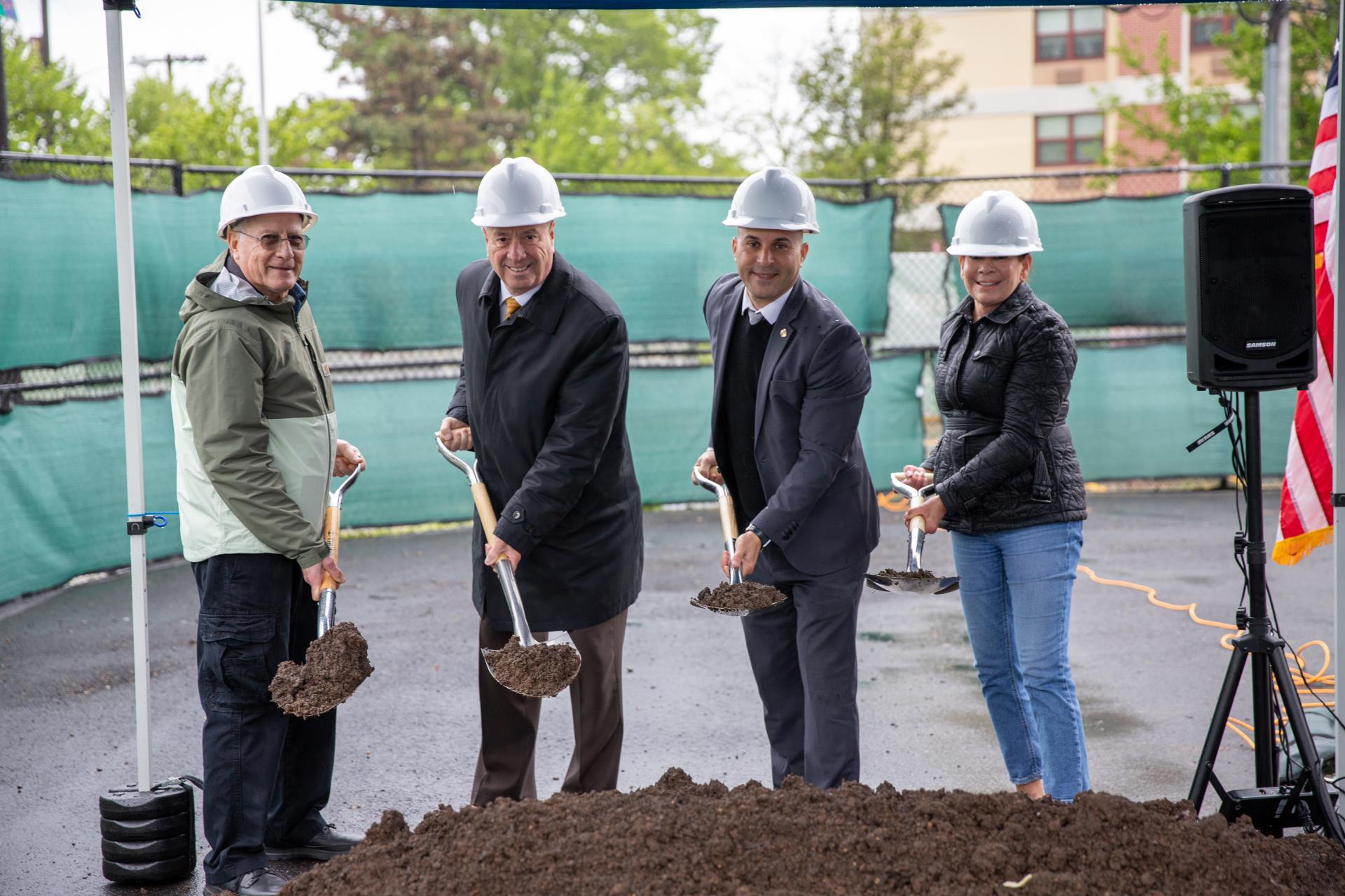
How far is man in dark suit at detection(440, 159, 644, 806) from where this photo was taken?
354 cm

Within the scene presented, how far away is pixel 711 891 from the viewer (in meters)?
2.49

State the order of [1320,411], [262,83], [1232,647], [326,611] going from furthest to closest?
[262,83], [1232,647], [1320,411], [326,611]

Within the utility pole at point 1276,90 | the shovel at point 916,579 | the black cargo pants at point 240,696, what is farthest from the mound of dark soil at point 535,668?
the utility pole at point 1276,90

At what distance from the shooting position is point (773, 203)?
11.4ft

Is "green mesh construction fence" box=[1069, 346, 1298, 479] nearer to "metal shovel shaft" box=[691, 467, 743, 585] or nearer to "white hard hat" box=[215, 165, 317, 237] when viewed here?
"metal shovel shaft" box=[691, 467, 743, 585]

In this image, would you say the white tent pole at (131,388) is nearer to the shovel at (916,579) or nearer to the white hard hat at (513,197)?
the white hard hat at (513,197)

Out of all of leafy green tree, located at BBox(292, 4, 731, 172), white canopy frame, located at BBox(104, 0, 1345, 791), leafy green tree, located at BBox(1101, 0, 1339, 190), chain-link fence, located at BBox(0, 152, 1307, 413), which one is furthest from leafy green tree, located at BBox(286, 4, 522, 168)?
white canopy frame, located at BBox(104, 0, 1345, 791)

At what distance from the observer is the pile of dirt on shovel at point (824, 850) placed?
2508mm

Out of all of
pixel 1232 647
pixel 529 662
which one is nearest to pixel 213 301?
pixel 529 662

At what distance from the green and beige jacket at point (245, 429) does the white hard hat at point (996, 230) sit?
2.09 m

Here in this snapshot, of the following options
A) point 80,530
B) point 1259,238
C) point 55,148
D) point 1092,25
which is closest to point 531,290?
point 1259,238

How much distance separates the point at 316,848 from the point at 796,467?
2035mm

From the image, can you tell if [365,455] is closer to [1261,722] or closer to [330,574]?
[330,574]

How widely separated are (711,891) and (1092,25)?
39.2m
